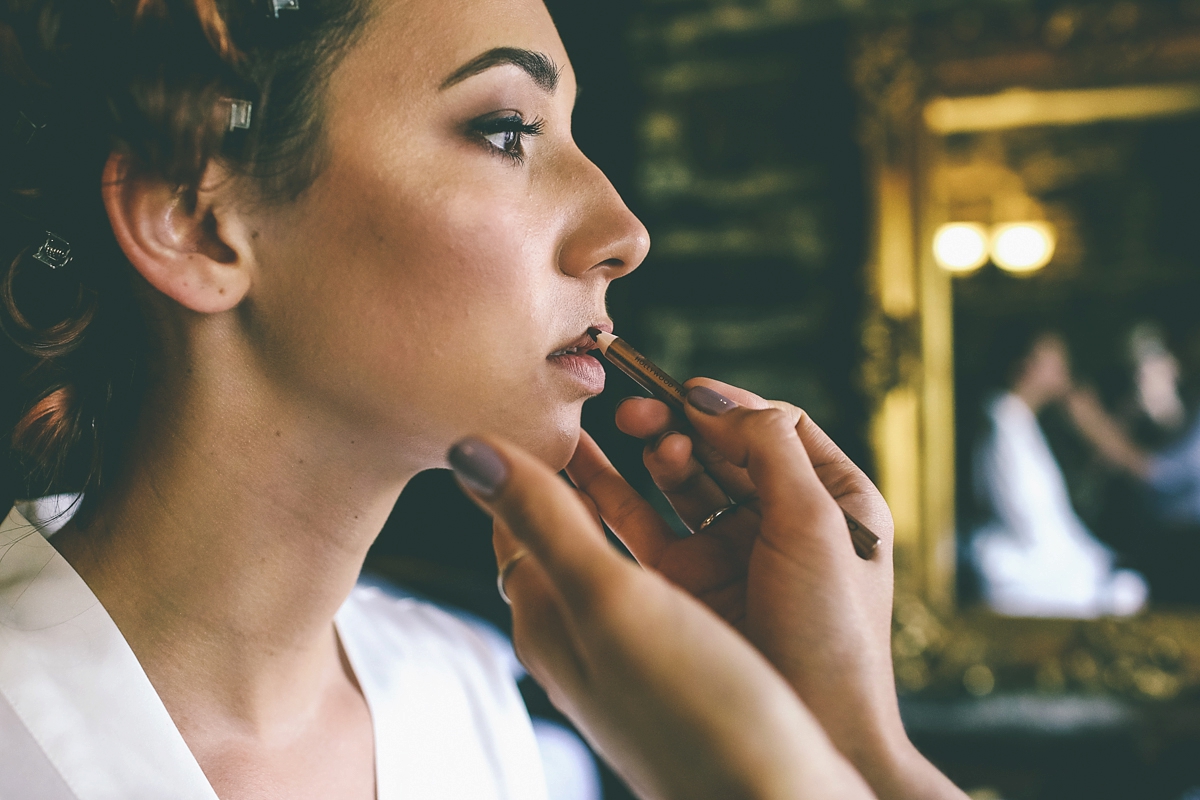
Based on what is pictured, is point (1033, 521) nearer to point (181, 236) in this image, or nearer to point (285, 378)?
point (285, 378)

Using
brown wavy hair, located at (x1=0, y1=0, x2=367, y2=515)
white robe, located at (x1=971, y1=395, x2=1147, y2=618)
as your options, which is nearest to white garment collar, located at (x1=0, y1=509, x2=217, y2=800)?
brown wavy hair, located at (x1=0, y1=0, x2=367, y2=515)

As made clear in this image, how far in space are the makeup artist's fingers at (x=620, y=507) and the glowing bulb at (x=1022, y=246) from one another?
1409mm

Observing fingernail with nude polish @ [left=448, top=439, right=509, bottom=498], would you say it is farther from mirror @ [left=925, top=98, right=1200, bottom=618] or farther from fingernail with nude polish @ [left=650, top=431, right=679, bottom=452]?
mirror @ [left=925, top=98, right=1200, bottom=618]

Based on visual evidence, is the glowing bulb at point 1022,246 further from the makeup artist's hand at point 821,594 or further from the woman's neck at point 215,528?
the woman's neck at point 215,528

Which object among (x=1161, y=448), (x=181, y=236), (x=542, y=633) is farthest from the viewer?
(x=1161, y=448)

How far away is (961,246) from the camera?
75.5 inches

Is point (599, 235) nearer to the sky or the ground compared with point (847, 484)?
nearer to the sky

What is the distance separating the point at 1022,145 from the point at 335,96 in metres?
1.73

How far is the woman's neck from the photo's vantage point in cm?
73

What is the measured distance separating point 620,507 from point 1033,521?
4.72 ft

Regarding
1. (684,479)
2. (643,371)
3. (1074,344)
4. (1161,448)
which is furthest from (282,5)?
(1161,448)

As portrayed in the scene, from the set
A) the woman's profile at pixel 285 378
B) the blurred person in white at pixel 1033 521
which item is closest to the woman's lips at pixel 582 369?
the woman's profile at pixel 285 378

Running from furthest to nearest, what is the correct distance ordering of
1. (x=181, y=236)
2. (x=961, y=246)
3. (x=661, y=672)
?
1. (x=961, y=246)
2. (x=181, y=236)
3. (x=661, y=672)

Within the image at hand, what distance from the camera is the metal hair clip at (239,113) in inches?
26.7
